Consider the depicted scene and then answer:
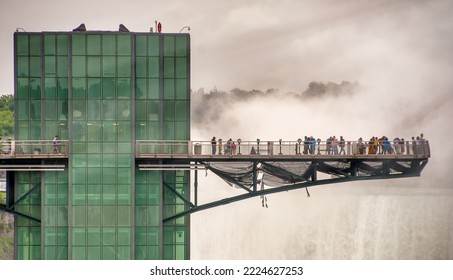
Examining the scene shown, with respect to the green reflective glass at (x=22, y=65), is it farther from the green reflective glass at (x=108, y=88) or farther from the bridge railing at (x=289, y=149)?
the bridge railing at (x=289, y=149)

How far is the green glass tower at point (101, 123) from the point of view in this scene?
125ft

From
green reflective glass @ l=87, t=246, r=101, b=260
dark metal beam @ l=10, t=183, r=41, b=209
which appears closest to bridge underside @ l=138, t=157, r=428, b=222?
green reflective glass @ l=87, t=246, r=101, b=260

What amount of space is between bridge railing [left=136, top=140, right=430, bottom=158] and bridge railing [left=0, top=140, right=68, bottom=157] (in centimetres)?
420

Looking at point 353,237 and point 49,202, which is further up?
point 49,202

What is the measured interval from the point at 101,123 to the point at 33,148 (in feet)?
11.7

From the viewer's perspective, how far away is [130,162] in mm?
38156

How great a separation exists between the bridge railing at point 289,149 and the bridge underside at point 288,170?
0.32m

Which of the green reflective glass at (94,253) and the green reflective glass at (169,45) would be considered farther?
the green reflective glass at (169,45)

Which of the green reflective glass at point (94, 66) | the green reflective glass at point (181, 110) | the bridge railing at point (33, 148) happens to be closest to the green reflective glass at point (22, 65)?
the green reflective glass at point (94, 66)

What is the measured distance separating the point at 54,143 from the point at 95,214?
3846 mm

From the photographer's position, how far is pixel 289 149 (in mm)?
39000

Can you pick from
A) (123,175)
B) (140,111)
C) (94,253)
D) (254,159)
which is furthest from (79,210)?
(254,159)
